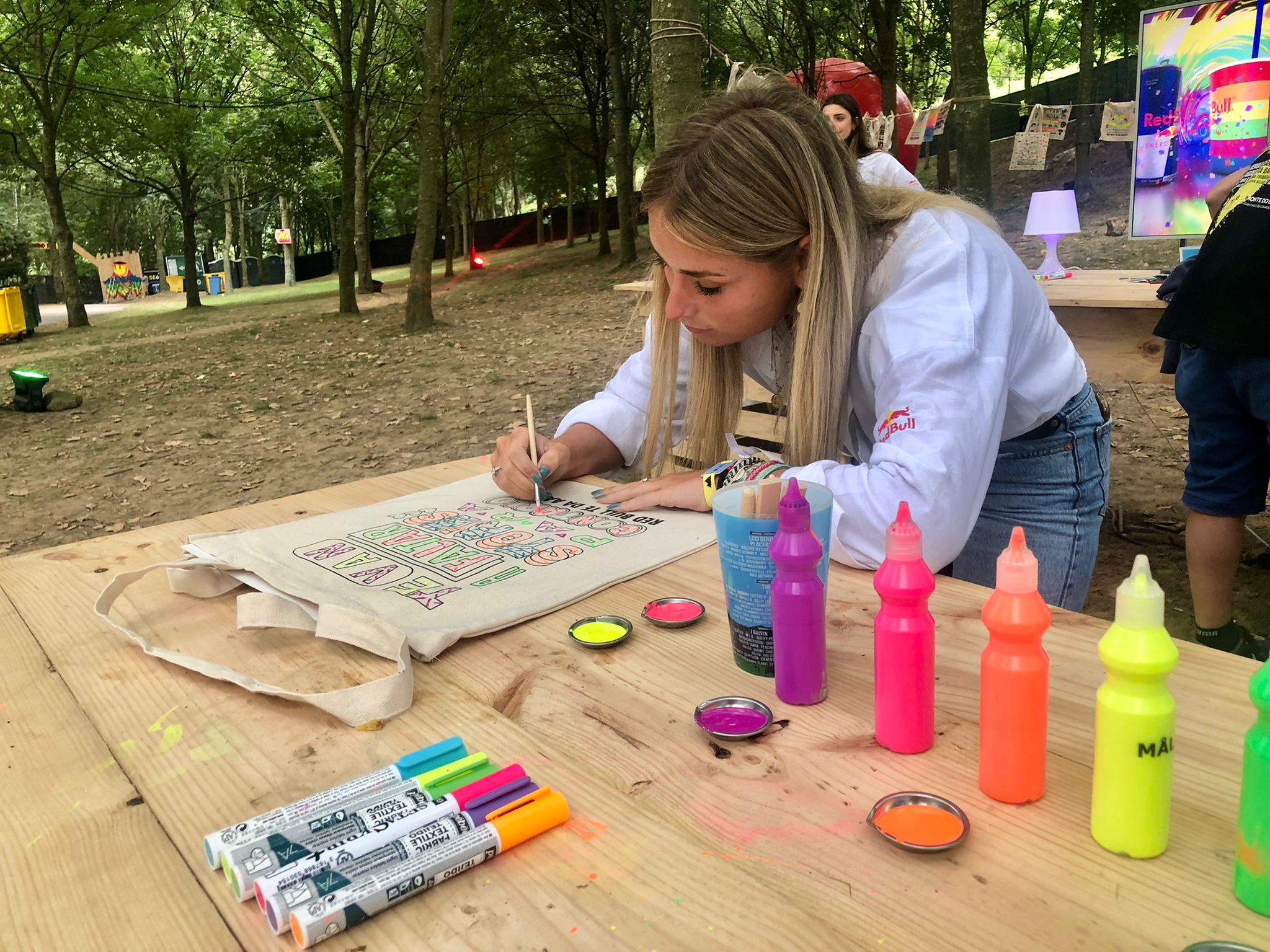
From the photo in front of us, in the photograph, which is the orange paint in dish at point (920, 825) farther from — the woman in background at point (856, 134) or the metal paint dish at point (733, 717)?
the woman in background at point (856, 134)

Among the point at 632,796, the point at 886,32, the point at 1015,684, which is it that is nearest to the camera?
the point at 1015,684

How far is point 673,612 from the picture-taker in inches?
47.1

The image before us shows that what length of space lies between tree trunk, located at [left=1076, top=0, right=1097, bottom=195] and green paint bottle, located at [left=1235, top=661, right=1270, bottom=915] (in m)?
14.1

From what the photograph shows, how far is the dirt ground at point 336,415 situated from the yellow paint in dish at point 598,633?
0.95 meters

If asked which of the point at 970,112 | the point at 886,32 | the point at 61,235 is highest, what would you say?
the point at 886,32

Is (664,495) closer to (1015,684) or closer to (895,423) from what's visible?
(895,423)

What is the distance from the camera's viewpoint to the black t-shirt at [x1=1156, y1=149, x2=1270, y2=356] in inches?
77.7

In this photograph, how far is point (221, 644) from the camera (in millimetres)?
1214

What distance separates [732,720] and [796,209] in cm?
79

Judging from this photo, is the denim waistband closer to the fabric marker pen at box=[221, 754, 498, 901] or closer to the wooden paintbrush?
the wooden paintbrush

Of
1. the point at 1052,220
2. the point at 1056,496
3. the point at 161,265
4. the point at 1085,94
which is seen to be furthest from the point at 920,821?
the point at 161,265

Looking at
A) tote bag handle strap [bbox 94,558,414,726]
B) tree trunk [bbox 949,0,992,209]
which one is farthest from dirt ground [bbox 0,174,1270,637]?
tree trunk [bbox 949,0,992,209]

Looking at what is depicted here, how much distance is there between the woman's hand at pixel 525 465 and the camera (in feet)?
5.65

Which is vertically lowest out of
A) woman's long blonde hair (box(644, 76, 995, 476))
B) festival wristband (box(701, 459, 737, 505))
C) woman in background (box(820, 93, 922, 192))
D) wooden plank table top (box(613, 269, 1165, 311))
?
festival wristband (box(701, 459, 737, 505))
